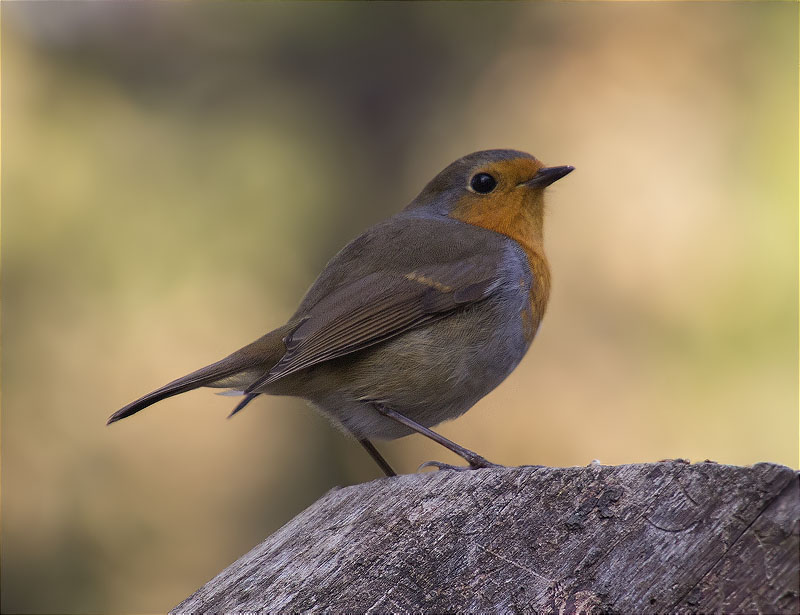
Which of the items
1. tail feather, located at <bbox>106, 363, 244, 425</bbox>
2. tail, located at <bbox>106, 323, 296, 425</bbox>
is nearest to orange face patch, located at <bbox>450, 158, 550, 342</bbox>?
tail, located at <bbox>106, 323, 296, 425</bbox>

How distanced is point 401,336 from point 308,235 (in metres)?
3.53

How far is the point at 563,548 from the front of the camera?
1.66 m

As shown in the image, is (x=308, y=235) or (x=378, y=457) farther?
(x=308, y=235)

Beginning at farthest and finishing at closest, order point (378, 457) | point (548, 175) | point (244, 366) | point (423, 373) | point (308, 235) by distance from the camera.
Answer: point (308, 235) < point (548, 175) < point (378, 457) < point (244, 366) < point (423, 373)

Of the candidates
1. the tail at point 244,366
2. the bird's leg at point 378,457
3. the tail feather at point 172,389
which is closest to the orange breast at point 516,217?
the bird's leg at point 378,457

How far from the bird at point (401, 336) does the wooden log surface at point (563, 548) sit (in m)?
1.16

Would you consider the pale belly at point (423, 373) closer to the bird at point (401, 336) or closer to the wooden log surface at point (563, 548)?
the bird at point (401, 336)

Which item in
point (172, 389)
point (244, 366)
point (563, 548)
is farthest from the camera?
point (244, 366)

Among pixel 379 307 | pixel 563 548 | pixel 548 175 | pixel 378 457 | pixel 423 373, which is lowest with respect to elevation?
pixel 378 457

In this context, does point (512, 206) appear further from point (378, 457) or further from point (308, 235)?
point (308, 235)

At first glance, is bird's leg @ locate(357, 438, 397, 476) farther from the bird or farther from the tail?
the tail

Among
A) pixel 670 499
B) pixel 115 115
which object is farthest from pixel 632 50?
pixel 670 499

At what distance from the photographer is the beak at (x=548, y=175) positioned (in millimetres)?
4027

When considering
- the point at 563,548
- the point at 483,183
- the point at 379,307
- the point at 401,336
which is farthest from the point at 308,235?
the point at 563,548
